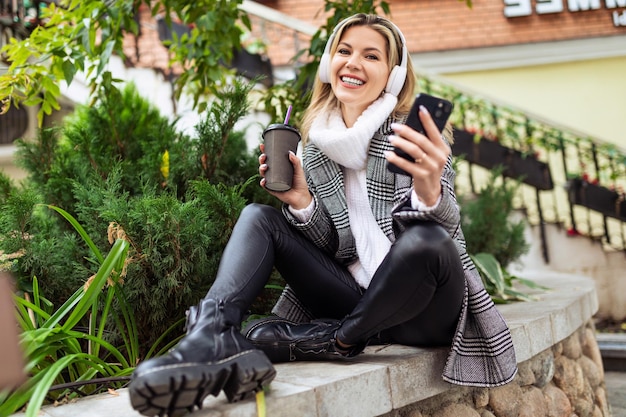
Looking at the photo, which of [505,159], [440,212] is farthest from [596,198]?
[440,212]

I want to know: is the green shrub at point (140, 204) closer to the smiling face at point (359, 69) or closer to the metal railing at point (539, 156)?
the smiling face at point (359, 69)

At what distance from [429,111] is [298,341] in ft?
2.54

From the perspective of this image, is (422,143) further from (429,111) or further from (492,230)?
(492,230)

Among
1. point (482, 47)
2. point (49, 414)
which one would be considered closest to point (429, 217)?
point (49, 414)

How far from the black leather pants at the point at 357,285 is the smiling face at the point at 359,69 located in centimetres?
47

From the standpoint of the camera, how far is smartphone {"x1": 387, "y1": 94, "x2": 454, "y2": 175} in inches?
59.2

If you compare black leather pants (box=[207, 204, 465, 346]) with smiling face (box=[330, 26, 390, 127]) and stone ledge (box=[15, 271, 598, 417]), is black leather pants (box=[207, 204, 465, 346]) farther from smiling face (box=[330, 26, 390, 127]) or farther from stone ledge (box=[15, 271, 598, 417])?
smiling face (box=[330, 26, 390, 127])

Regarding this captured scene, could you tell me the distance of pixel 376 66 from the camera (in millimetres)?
2004

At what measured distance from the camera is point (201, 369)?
130cm

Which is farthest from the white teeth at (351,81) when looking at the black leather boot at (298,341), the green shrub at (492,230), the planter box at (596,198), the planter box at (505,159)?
the planter box at (596,198)

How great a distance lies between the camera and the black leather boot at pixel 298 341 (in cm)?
176

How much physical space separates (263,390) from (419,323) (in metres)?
0.57

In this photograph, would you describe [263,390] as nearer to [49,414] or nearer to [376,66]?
[49,414]

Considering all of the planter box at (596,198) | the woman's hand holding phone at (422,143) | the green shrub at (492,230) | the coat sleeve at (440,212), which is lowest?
the planter box at (596,198)
